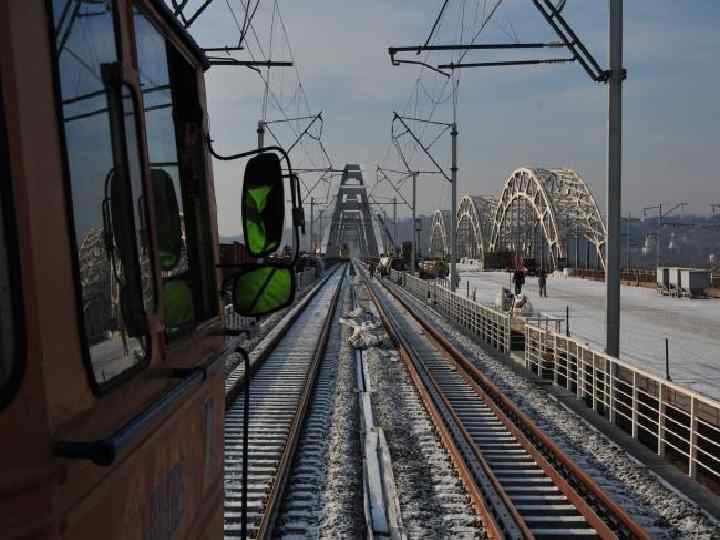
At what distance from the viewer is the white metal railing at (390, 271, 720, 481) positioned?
8164 millimetres

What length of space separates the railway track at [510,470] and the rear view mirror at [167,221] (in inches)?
189

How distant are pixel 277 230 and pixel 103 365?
2.92ft

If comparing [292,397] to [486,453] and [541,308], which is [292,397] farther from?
[541,308]

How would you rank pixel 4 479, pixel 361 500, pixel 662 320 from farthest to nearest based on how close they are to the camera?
1. pixel 662 320
2. pixel 361 500
3. pixel 4 479

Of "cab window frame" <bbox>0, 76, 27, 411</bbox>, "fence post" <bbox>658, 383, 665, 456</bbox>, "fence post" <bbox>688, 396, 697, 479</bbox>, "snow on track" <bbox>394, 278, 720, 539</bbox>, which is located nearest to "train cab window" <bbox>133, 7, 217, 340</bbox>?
"cab window frame" <bbox>0, 76, 27, 411</bbox>

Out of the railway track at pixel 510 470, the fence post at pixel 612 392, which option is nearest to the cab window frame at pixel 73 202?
the railway track at pixel 510 470

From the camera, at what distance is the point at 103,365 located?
1664 mm

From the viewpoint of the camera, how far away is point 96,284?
1.69 m

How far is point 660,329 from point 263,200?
791 inches

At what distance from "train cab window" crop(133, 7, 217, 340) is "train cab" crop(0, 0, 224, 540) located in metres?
0.01

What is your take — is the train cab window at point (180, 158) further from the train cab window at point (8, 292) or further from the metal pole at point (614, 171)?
the metal pole at point (614, 171)

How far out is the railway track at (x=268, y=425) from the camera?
6977mm

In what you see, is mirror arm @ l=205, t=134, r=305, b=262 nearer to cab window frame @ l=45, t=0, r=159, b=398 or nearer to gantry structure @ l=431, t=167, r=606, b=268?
cab window frame @ l=45, t=0, r=159, b=398

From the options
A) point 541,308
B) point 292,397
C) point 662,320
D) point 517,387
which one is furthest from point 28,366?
point 541,308
